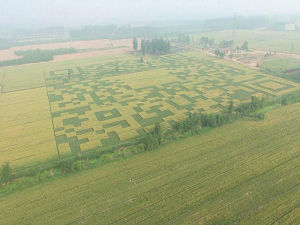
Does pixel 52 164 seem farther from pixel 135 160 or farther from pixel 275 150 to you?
pixel 275 150

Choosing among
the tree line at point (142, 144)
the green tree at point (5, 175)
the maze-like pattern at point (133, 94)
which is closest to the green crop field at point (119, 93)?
the maze-like pattern at point (133, 94)

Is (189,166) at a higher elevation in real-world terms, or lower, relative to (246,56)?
lower

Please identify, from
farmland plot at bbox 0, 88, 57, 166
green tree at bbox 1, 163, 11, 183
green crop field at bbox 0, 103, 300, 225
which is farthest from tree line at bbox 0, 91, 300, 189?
farmland plot at bbox 0, 88, 57, 166

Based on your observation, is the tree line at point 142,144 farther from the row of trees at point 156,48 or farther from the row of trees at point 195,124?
the row of trees at point 156,48

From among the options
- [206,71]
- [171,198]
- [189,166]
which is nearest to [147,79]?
[206,71]

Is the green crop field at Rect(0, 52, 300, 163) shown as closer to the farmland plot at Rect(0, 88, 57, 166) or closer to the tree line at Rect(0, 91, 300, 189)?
the farmland plot at Rect(0, 88, 57, 166)
